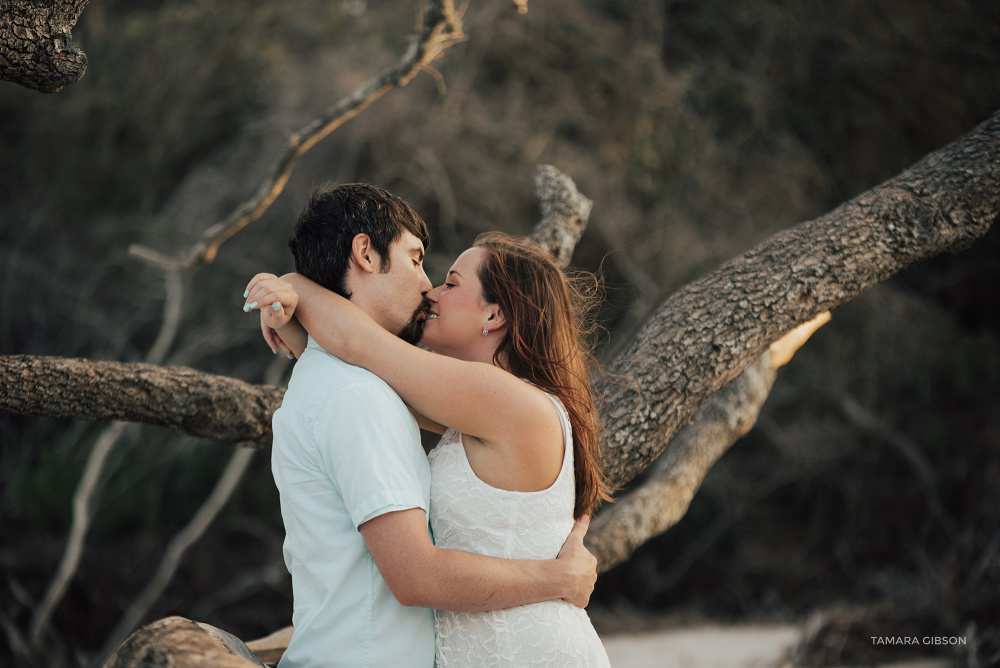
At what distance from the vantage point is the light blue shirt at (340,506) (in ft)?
5.34

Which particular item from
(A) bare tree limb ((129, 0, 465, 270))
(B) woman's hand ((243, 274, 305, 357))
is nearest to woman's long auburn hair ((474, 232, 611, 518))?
(B) woman's hand ((243, 274, 305, 357))

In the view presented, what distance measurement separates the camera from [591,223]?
814cm

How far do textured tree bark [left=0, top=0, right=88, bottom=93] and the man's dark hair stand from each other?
59cm

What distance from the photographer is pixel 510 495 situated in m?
1.79

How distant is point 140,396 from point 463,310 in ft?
3.21

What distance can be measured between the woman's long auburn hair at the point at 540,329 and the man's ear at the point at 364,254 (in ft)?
0.80

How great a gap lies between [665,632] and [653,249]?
11.1 feet

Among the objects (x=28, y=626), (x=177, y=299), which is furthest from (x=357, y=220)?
(x=28, y=626)

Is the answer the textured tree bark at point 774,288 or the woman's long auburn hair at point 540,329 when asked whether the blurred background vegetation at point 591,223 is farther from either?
the woman's long auburn hair at point 540,329

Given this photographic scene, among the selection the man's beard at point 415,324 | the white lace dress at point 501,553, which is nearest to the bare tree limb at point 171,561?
the man's beard at point 415,324

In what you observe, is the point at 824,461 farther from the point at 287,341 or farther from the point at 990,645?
the point at 287,341

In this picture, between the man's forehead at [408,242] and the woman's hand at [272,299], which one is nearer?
the woman's hand at [272,299]

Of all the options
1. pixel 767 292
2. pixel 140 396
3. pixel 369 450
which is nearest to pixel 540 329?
pixel 369 450

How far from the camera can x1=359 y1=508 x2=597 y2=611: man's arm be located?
5.20ft
